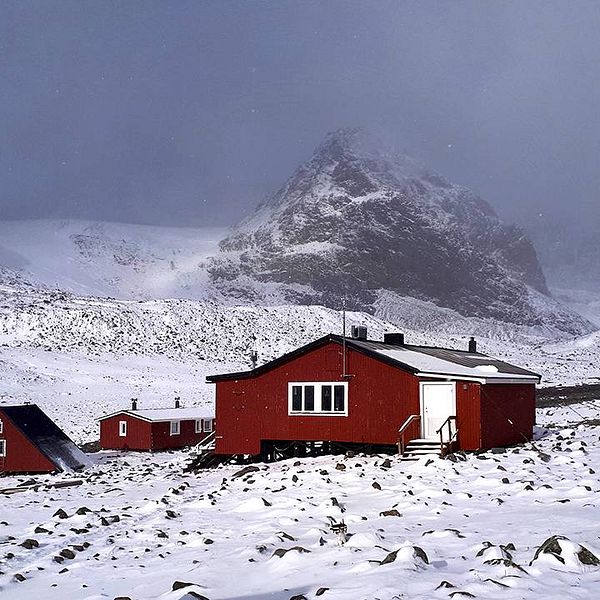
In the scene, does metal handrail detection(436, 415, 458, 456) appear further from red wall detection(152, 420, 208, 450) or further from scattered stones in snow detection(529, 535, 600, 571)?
red wall detection(152, 420, 208, 450)

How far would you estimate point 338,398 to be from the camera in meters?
27.1

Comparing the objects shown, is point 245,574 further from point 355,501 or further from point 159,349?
point 159,349

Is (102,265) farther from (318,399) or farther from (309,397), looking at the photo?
(318,399)

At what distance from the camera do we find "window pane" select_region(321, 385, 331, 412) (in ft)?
89.4

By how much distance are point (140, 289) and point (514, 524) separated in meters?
157

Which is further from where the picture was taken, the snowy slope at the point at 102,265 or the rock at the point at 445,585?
the snowy slope at the point at 102,265

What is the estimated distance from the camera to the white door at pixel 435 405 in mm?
25359

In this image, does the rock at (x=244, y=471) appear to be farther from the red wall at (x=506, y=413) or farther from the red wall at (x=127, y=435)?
the red wall at (x=127, y=435)

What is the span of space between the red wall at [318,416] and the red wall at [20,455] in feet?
44.5

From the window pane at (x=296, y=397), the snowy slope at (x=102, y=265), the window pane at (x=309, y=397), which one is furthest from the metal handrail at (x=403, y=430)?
the snowy slope at (x=102, y=265)

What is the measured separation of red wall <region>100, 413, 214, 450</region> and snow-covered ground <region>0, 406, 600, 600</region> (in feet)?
86.6

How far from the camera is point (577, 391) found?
5731 cm

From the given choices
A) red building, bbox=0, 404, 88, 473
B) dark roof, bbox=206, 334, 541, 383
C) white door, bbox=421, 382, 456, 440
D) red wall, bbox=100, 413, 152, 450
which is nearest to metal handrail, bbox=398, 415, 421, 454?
white door, bbox=421, 382, 456, 440

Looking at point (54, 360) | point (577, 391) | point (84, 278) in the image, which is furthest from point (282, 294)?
point (577, 391)
